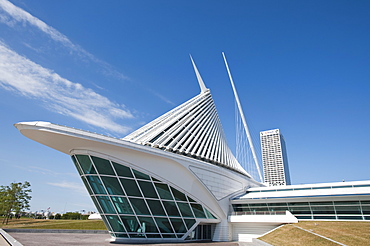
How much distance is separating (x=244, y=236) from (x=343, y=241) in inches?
624

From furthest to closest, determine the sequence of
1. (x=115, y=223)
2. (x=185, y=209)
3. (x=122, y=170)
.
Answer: (x=185, y=209), (x=115, y=223), (x=122, y=170)

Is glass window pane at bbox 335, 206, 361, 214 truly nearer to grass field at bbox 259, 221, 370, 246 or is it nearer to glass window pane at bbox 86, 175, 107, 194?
grass field at bbox 259, 221, 370, 246

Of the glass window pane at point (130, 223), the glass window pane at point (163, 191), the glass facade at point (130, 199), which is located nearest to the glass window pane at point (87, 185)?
the glass facade at point (130, 199)

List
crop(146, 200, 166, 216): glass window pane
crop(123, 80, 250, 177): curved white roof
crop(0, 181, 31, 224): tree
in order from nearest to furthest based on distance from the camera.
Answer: crop(146, 200, 166, 216): glass window pane, crop(123, 80, 250, 177): curved white roof, crop(0, 181, 31, 224): tree

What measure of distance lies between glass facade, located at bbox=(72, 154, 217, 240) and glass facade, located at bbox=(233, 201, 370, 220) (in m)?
11.7

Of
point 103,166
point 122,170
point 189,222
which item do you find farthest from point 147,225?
point 103,166

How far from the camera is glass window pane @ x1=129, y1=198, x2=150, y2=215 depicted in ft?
74.9

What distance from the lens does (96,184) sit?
23.0 m

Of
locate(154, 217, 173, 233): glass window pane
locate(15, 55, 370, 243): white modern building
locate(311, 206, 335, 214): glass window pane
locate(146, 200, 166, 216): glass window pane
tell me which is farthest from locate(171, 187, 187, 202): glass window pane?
locate(311, 206, 335, 214): glass window pane

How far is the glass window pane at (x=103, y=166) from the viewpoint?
2241 centimetres

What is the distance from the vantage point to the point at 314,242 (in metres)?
18.3

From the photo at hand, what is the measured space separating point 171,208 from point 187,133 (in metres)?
11.4

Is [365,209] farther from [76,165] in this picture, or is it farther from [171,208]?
[76,165]

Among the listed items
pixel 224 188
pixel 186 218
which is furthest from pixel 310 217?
pixel 186 218
